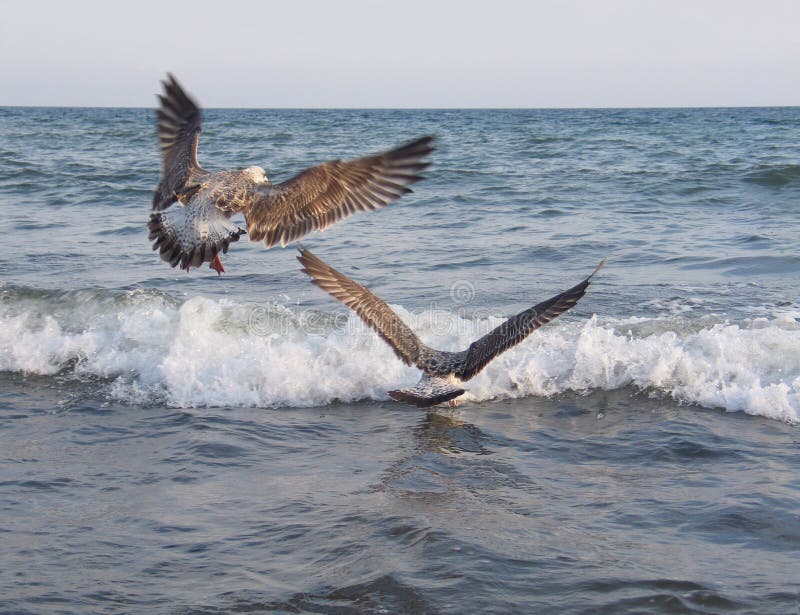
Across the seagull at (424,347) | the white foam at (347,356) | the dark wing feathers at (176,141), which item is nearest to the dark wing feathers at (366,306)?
the seagull at (424,347)

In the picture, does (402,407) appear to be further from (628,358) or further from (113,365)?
(113,365)

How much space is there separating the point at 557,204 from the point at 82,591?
37.1 feet

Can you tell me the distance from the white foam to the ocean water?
0.08 ft

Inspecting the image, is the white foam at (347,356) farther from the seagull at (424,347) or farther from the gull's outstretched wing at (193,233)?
the gull's outstretched wing at (193,233)

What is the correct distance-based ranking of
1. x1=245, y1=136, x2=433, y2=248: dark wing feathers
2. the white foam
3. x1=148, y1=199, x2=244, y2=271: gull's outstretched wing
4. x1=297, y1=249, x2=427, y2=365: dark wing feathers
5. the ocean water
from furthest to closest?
the white foam < x1=297, y1=249, x2=427, y2=365: dark wing feathers < x1=245, y1=136, x2=433, y2=248: dark wing feathers < x1=148, y1=199, x2=244, y2=271: gull's outstretched wing < the ocean water

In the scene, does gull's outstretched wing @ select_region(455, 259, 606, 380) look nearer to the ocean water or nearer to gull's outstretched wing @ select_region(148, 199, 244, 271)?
the ocean water

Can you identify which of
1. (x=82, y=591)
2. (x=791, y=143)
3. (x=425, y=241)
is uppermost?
(x=791, y=143)

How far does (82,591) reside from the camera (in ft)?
12.3

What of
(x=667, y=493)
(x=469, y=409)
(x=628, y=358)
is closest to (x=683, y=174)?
(x=628, y=358)

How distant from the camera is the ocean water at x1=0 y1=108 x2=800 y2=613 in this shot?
385 centimetres

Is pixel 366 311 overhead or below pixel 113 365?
overhead

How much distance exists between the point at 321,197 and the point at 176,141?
1209mm

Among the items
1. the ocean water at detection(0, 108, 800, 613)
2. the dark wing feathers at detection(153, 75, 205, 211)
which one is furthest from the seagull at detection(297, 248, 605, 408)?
the dark wing feathers at detection(153, 75, 205, 211)

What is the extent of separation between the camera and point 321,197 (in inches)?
212
